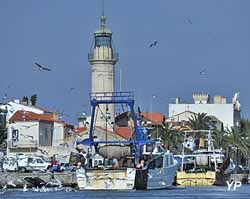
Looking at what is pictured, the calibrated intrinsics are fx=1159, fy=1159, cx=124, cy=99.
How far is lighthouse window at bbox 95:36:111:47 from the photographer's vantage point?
167875mm

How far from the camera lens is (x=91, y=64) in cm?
16738

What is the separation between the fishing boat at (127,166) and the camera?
82.4 meters

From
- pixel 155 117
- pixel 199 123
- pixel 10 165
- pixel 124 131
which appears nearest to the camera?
pixel 10 165

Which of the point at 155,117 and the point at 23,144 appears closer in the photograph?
the point at 23,144

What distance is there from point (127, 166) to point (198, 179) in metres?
15.1

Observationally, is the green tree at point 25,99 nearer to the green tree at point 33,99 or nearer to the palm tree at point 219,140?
the green tree at point 33,99

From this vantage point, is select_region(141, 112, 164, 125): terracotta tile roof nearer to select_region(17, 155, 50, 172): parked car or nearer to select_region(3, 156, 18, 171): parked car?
select_region(17, 155, 50, 172): parked car

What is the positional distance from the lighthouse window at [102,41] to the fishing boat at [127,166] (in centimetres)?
7196

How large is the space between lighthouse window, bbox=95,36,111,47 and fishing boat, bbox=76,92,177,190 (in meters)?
72.0

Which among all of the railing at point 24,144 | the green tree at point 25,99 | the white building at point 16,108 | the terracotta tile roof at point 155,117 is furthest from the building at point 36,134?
the green tree at point 25,99

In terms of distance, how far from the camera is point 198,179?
327 ft

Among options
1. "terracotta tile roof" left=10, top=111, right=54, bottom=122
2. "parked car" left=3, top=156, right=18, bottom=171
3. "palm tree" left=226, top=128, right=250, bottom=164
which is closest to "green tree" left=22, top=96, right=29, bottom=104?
"terracotta tile roof" left=10, top=111, right=54, bottom=122

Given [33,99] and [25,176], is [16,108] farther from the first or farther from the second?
[25,176]

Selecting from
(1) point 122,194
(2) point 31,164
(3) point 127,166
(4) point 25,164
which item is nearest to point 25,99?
(2) point 31,164
